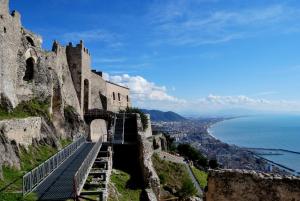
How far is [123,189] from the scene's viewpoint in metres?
24.6

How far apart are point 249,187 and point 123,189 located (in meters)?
14.2

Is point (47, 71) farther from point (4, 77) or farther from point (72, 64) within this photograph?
point (72, 64)

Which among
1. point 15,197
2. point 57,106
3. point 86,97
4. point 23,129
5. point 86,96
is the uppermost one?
point 86,96

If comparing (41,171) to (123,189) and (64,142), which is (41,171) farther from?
(64,142)

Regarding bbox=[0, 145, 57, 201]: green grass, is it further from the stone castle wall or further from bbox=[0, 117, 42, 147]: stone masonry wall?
the stone castle wall

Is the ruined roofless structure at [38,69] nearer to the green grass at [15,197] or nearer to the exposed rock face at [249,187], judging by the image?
the green grass at [15,197]

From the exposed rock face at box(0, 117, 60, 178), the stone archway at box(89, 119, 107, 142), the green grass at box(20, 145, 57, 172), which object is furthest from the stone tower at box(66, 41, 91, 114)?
the green grass at box(20, 145, 57, 172)

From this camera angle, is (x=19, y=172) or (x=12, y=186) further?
(x=19, y=172)

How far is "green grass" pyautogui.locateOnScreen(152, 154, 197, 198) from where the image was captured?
3291cm

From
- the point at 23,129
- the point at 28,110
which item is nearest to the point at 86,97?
the point at 28,110

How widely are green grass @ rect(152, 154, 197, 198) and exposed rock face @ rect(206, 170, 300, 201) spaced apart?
67.4ft

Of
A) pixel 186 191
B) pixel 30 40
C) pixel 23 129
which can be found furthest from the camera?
pixel 186 191

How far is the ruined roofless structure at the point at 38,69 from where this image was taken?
1001 inches

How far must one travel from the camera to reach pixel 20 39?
28.1m
